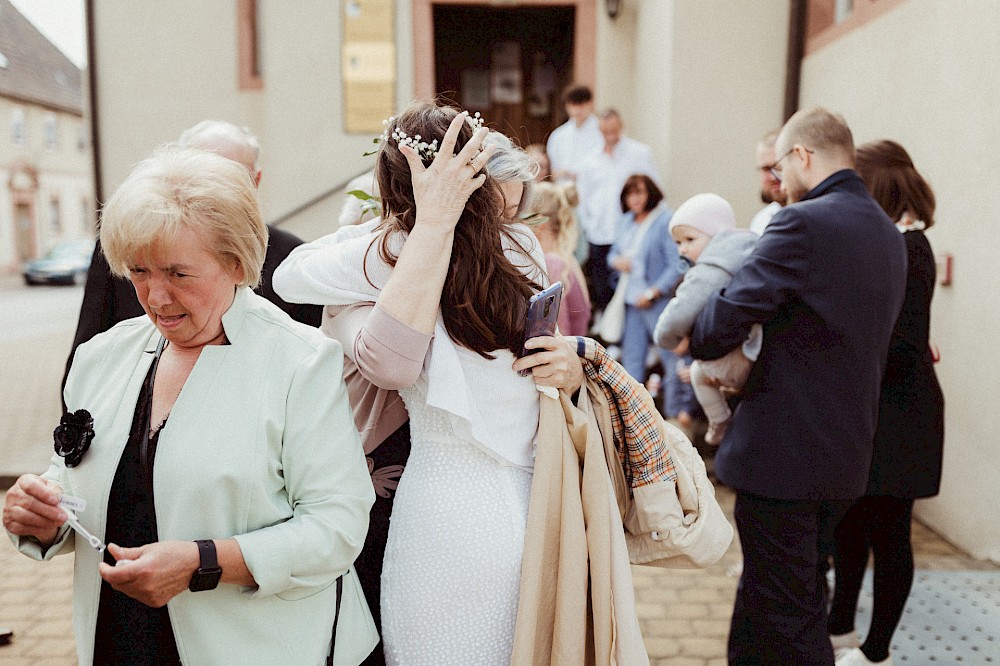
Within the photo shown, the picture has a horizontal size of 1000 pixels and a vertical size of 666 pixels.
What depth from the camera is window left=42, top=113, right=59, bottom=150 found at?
38.1 meters

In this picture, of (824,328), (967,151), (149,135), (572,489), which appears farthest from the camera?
(149,135)

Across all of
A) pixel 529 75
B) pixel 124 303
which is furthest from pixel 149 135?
pixel 124 303

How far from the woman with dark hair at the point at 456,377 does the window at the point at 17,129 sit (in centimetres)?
4019

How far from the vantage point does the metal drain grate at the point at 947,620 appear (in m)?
3.40

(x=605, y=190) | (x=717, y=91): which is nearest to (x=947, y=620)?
(x=605, y=190)

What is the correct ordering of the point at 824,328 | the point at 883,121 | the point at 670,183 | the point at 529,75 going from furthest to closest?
the point at 529,75 → the point at 670,183 → the point at 883,121 → the point at 824,328

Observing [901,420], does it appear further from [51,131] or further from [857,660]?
[51,131]

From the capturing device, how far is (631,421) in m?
2.01

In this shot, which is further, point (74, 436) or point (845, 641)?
point (845, 641)

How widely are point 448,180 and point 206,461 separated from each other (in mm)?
706

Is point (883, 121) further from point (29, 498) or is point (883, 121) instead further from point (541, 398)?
point (29, 498)

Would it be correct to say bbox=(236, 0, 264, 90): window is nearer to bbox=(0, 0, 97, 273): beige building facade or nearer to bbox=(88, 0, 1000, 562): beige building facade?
bbox=(88, 0, 1000, 562): beige building facade

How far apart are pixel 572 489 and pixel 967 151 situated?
364cm

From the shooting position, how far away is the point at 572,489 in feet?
6.04
